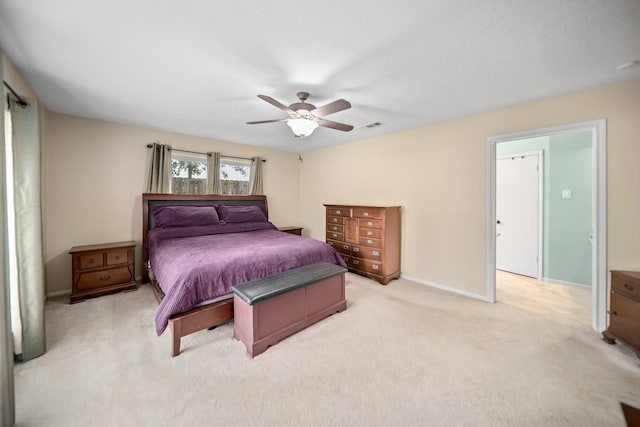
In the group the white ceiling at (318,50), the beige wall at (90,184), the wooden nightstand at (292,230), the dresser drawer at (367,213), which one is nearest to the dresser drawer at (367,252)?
the dresser drawer at (367,213)

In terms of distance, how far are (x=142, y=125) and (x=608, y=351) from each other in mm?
5980

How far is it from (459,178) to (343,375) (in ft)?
9.34

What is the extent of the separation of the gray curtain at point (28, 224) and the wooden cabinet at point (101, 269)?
117cm

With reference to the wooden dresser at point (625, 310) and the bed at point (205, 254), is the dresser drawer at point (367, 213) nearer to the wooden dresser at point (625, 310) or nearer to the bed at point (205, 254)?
the bed at point (205, 254)

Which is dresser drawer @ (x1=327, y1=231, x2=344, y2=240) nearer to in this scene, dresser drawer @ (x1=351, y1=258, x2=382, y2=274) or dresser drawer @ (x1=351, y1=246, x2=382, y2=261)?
dresser drawer @ (x1=351, y1=246, x2=382, y2=261)

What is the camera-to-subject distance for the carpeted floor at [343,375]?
1.42m

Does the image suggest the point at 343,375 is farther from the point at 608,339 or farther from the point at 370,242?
the point at 608,339

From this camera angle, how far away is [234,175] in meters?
4.75

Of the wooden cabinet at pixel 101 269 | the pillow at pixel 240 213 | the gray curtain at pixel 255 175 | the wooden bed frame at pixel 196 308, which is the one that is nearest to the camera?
the wooden bed frame at pixel 196 308

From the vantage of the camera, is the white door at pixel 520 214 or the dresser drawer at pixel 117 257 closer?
the dresser drawer at pixel 117 257

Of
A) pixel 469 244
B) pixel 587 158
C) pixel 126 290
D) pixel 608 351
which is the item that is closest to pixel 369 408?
pixel 608 351

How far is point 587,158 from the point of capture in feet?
10.7

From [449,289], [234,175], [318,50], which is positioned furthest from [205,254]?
[449,289]

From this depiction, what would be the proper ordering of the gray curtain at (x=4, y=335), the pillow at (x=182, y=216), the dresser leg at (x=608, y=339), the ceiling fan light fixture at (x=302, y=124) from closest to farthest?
the gray curtain at (x=4, y=335), the dresser leg at (x=608, y=339), the ceiling fan light fixture at (x=302, y=124), the pillow at (x=182, y=216)
